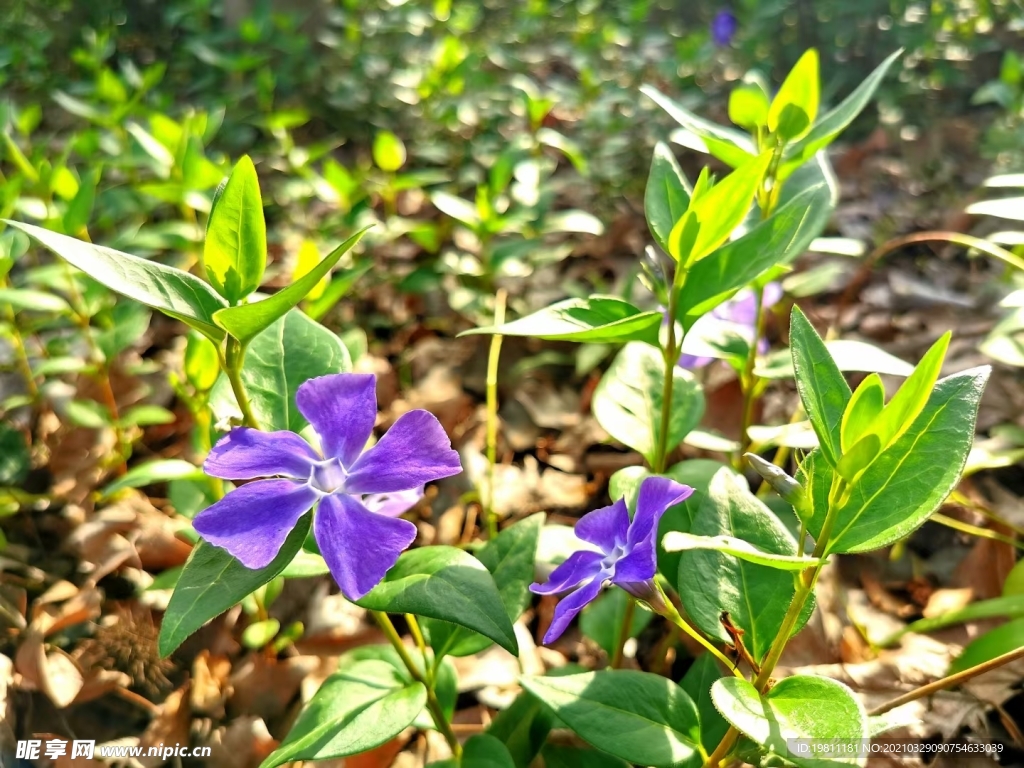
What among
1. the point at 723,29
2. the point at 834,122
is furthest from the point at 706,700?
the point at 723,29

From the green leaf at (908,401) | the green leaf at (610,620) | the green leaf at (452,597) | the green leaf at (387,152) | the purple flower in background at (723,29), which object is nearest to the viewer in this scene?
the green leaf at (908,401)

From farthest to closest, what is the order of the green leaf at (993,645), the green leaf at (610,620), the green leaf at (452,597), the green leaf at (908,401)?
the green leaf at (610,620)
the green leaf at (993,645)
the green leaf at (452,597)
the green leaf at (908,401)

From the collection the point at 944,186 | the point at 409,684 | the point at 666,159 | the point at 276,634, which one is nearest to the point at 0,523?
the point at 276,634

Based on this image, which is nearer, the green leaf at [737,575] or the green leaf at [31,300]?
the green leaf at [737,575]

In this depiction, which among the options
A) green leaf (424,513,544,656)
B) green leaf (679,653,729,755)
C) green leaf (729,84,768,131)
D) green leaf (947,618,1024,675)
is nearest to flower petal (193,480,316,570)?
green leaf (424,513,544,656)

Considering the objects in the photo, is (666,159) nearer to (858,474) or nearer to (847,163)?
(858,474)

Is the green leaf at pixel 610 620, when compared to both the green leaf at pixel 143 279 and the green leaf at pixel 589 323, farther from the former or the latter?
the green leaf at pixel 143 279

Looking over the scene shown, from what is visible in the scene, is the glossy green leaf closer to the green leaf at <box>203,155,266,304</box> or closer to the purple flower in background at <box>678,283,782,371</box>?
the green leaf at <box>203,155,266,304</box>

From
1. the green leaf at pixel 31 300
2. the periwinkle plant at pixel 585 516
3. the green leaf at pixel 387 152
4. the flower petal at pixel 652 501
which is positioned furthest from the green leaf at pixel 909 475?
the green leaf at pixel 387 152
